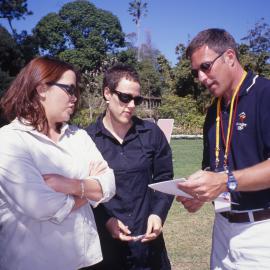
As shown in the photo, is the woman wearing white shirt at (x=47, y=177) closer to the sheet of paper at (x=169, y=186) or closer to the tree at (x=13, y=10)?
the sheet of paper at (x=169, y=186)

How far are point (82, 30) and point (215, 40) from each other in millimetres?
57316

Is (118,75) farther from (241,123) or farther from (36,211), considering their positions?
(36,211)

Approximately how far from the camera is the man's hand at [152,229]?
2.99 metres

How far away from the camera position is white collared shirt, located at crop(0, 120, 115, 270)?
2.20 meters

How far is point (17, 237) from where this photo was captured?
2242 mm

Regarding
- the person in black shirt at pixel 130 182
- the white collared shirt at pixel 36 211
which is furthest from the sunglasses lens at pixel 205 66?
the white collared shirt at pixel 36 211

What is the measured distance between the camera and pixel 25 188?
2.19 metres

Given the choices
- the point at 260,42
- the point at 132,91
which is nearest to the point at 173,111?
the point at 260,42

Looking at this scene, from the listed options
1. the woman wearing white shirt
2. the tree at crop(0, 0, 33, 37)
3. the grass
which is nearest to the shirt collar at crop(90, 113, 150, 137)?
the woman wearing white shirt

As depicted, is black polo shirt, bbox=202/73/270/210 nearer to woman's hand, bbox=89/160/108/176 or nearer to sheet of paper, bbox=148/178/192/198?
sheet of paper, bbox=148/178/192/198

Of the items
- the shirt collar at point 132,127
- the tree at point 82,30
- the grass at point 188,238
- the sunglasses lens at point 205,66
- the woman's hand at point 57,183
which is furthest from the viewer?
the tree at point 82,30

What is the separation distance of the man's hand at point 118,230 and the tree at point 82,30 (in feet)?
171

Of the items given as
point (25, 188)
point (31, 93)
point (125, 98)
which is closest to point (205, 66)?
point (125, 98)

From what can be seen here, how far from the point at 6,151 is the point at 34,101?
1.37ft
